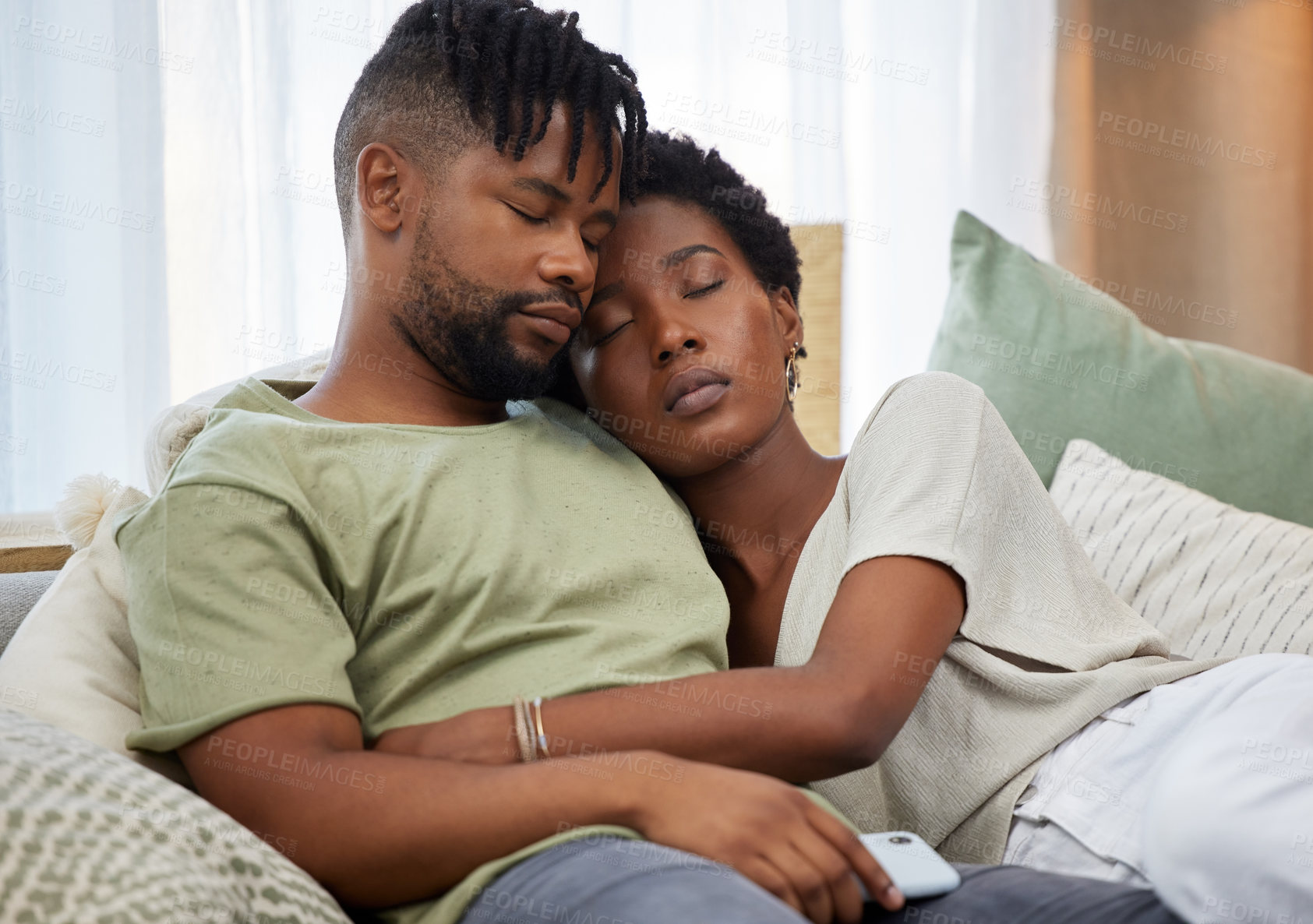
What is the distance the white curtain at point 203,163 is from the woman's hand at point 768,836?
4.94ft

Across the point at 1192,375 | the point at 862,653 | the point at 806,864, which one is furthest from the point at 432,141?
the point at 1192,375

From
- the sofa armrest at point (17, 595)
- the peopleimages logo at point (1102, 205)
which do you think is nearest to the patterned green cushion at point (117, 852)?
the sofa armrest at point (17, 595)

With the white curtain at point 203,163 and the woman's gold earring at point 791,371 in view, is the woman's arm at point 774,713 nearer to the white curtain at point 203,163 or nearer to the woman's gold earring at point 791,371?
the woman's gold earring at point 791,371

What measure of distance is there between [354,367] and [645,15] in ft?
4.87

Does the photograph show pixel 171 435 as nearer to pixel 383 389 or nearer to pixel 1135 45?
pixel 383 389

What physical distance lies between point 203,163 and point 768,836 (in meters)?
1.71

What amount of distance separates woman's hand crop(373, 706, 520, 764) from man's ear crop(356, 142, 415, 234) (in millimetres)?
504

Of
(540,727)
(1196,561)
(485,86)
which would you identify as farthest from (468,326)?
(1196,561)

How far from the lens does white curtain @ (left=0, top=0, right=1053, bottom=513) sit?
72.1 inches

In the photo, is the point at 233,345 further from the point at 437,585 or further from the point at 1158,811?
the point at 1158,811

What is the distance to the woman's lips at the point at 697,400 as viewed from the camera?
1.15 metres

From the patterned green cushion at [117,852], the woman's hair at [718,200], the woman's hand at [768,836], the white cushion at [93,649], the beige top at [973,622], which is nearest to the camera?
the patterned green cushion at [117,852]

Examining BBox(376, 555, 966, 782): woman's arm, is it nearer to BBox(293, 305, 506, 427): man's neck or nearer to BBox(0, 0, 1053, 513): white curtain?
BBox(293, 305, 506, 427): man's neck

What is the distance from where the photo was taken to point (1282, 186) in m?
2.58
